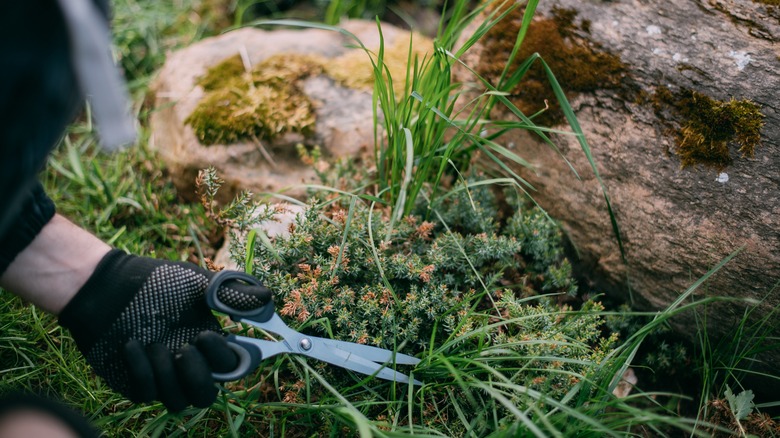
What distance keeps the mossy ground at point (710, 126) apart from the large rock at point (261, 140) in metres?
1.37

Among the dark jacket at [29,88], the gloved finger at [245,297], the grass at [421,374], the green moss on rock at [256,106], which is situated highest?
the dark jacket at [29,88]

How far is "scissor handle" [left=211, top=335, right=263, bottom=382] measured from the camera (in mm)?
1569

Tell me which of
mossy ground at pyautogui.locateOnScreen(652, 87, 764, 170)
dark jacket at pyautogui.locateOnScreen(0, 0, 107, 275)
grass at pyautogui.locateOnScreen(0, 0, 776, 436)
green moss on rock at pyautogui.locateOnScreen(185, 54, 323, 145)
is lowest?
grass at pyautogui.locateOnScreen(0, 0, 776, 436)

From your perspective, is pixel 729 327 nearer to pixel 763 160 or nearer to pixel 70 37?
pixel 763 160

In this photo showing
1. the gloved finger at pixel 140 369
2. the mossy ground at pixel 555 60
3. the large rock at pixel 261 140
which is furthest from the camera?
the large rock at pixel 261 140

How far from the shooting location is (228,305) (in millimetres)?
1640

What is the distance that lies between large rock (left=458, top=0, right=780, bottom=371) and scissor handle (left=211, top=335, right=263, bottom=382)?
4.68ft

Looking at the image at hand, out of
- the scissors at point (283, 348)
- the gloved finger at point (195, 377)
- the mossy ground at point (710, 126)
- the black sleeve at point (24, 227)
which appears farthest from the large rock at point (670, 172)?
the black sleeve at point (24, 227)

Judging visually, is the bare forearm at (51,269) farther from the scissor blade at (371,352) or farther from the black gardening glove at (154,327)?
the scissor blade at (371,352)

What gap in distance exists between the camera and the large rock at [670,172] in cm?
195

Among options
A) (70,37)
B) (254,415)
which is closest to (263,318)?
(254,415)

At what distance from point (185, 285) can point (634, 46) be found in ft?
6.53

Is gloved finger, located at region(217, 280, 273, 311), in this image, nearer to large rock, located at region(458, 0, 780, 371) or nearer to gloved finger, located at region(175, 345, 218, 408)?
gloved finger, located at region(175, 345, 218, 408)

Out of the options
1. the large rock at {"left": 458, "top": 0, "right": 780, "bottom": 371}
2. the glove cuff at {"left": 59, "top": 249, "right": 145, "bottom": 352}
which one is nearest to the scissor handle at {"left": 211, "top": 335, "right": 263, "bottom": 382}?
the glove cuff at {"left": 59, "top": 249, "right": 145, "bottom": 352}
